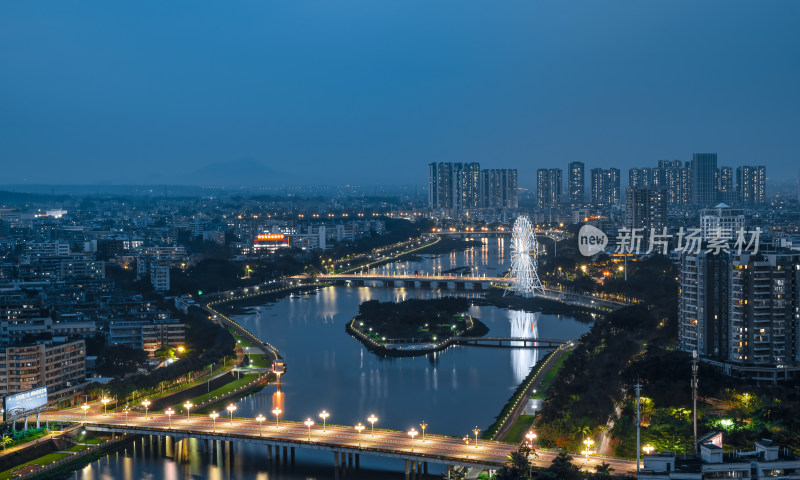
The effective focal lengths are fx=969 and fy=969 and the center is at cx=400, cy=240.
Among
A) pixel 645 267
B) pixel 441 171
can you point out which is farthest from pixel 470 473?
pixel 441 171

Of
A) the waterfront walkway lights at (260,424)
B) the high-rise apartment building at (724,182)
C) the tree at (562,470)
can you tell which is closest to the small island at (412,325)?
the waterfront walkway lights at (260,424)

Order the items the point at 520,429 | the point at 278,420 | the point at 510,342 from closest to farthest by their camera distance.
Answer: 1. the point at 520,429
2. the point at 278,420
3. the point at 510,342

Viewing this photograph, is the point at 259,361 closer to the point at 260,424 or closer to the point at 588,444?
the point at 260,424

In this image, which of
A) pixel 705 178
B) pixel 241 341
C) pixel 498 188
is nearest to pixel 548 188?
pixel 498 188

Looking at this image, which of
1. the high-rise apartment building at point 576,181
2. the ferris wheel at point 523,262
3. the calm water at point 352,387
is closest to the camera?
the calm water at point 352,387

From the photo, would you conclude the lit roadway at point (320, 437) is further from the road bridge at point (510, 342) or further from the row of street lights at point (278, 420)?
the road bridge at point (510, 342)

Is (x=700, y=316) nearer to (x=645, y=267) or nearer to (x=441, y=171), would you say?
(x=645, y=267)
